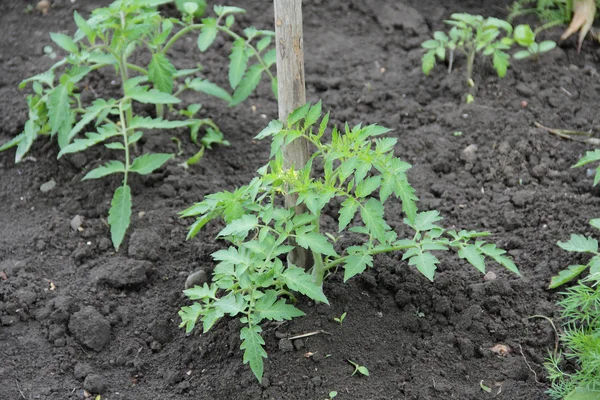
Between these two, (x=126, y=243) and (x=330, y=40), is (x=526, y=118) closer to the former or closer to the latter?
(x=330, y=40)

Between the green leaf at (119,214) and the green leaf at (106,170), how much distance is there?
0.41 ft

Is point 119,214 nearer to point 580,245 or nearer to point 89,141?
point 89,141

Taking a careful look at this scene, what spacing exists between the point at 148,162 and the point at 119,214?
1.16 feet

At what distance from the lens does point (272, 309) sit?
3148 mm

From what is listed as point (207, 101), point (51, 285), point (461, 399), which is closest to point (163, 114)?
point (207, 101)

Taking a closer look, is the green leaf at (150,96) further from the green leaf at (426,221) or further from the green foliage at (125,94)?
the green leaf at (426,221)

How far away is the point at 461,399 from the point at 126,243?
1809 millimetres

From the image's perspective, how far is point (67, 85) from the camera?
4.08m

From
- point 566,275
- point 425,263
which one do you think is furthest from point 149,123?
point 566,275

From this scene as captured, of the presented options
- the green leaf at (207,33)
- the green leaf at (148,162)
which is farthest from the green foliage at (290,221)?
the green leaf at (207,33)

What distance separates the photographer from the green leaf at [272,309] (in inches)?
123

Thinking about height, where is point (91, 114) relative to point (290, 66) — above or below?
below

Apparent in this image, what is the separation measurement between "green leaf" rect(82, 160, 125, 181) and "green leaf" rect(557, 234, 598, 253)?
2.16 metres

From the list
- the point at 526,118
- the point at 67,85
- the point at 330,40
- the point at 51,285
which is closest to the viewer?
the point at 51,285
